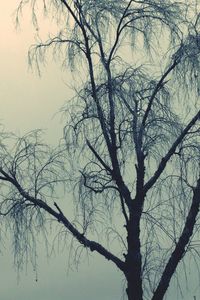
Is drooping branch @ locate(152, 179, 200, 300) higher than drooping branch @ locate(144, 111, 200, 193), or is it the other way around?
drooping branch @ locate(144, 111, 200, 193)

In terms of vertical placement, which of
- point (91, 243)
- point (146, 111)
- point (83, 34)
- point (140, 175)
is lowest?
point (91, 243)

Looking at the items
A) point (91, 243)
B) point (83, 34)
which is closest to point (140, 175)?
point (91, 243)

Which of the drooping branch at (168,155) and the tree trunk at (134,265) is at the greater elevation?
the drooping branch at (168,155)

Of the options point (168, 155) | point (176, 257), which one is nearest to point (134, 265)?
point (176, 257)

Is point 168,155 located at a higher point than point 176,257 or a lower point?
higher

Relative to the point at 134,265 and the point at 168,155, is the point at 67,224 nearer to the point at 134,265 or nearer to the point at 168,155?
the point at 134,265

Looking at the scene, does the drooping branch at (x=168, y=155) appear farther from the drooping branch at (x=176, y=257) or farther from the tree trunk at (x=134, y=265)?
the drooping branch at (x=176, y=257)

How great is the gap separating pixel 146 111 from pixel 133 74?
0.70 metres

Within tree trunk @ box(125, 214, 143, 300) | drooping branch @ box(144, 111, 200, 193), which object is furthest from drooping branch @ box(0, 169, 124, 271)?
drooping branch @ box(144, 111, 200, 193)

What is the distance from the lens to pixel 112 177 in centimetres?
1577

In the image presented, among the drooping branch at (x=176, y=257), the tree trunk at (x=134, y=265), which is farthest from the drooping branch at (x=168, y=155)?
the drooping branch at (x=176, y=257)

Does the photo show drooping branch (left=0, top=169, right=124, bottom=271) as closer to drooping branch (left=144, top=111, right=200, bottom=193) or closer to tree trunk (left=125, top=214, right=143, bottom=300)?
tree trunk (left=125, top=214, right=143, bottom=300)

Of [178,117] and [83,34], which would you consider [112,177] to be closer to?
[178,117]

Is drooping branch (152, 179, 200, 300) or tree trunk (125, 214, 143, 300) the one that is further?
tree trunk (125, 214, 143, 300)
